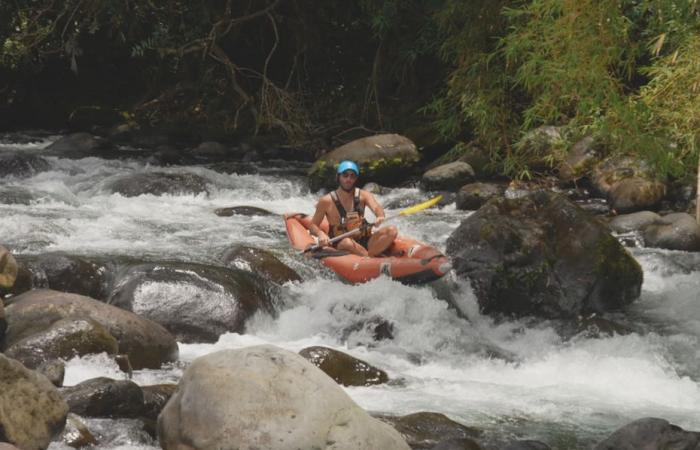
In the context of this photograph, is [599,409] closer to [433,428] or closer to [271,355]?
[433,428]

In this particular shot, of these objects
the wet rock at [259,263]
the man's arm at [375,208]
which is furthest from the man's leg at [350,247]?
the wet rock at [259,263]

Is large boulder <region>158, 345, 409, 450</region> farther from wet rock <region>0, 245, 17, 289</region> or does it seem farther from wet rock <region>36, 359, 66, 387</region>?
wet rock <region>0, 245, 17, 289</region>

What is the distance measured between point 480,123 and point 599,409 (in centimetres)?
601

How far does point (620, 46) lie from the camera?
26.2 ft

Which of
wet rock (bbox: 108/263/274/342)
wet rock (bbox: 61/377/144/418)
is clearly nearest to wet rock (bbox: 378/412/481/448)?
wet rock (bbox: 61/377/144/418)

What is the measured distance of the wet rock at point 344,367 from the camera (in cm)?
562

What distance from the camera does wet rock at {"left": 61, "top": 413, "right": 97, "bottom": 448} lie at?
13.5 feet

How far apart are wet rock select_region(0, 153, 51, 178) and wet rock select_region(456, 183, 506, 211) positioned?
5.01 m

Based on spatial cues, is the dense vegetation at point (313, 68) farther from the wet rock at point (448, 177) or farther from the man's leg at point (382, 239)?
the man's leg at point (382, 239)

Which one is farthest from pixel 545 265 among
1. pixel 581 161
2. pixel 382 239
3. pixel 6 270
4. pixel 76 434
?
pixel 581 161

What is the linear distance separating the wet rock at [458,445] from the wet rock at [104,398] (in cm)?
140

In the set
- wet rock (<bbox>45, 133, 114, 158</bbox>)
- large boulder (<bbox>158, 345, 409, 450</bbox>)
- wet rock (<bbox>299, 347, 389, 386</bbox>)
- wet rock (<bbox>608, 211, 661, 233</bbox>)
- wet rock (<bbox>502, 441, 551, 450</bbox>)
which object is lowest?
wet rock (<bbox>45, 133, 114, 158</bbox>)

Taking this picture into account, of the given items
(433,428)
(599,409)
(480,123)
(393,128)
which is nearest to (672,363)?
(599,409)

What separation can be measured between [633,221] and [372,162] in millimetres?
3476
